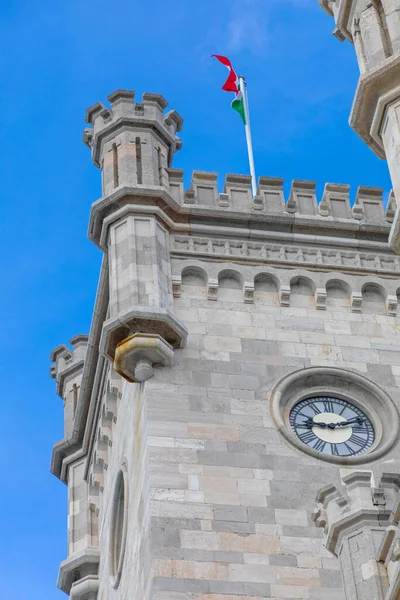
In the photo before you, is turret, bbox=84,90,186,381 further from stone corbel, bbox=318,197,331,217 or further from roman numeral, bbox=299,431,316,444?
stone corbel, bbox=318,197,331,217

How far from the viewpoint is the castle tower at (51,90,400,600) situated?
25.3 m

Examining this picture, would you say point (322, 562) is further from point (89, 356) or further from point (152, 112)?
point (152, 112)

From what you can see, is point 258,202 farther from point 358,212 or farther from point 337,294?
point 337,294

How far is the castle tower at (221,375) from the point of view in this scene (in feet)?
82.9

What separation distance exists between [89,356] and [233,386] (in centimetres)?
648

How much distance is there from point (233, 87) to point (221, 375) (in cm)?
1351

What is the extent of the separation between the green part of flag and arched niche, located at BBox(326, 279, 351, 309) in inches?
391

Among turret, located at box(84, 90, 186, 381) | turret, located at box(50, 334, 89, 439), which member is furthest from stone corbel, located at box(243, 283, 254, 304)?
turret, located at box(50, 334, 89, 439)

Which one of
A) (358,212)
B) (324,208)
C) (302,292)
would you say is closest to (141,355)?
(302,292)

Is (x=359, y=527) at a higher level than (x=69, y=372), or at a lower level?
lower

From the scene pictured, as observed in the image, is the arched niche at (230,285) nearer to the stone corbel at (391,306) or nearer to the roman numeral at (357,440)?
the stone corbel at (391,306)

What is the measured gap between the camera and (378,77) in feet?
66.0

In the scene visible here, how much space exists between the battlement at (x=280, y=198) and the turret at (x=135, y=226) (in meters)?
0.69

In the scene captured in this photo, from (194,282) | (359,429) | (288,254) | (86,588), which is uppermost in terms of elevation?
(288,254)
